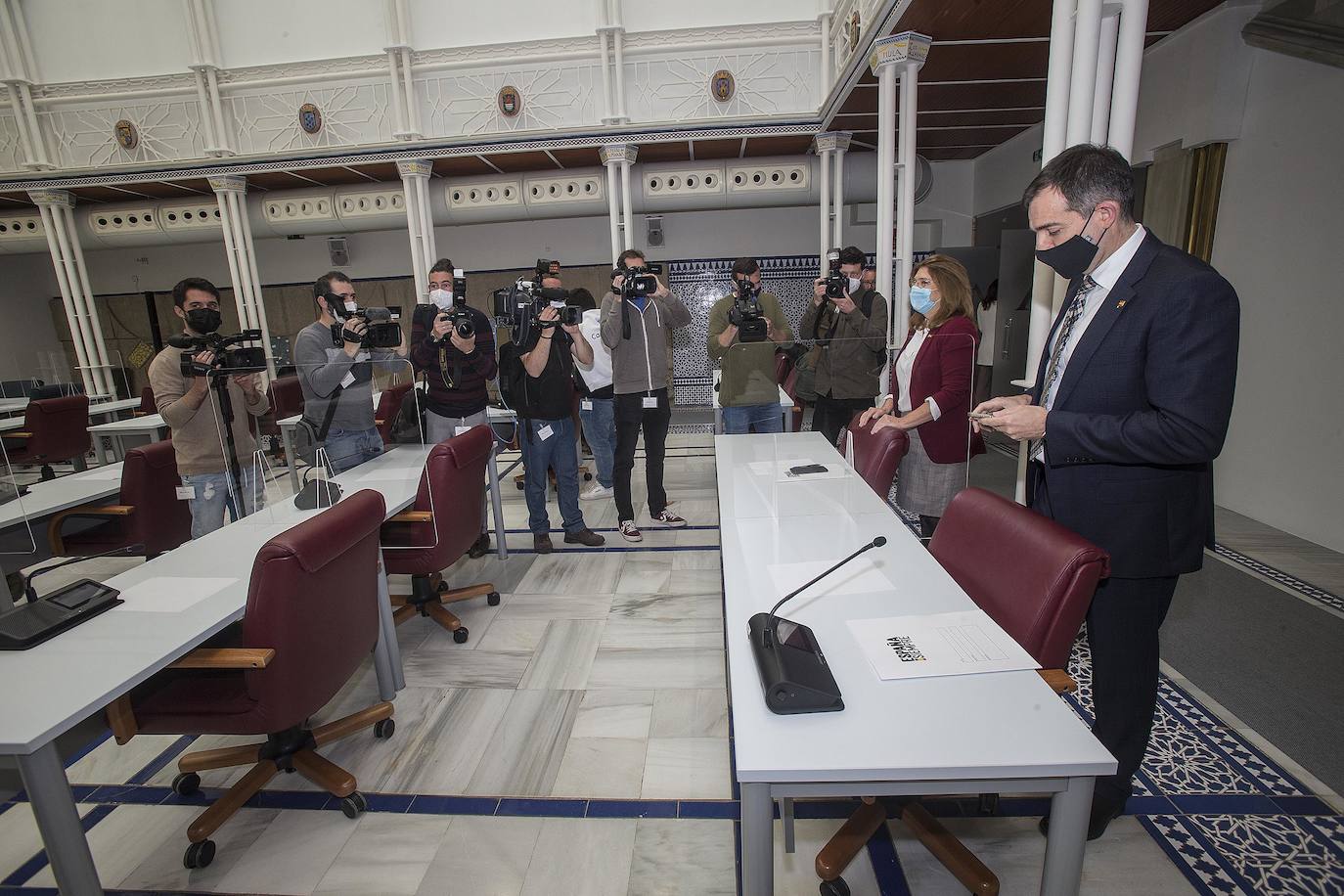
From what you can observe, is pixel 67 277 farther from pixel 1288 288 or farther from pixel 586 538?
pixel 1288 288

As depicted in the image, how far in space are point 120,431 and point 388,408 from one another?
107 inches

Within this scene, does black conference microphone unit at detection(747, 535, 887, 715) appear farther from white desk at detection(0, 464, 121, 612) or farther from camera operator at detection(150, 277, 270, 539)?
white desk at detection(0, 464, 121, 612)

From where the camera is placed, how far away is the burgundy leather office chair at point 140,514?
291 centimetres

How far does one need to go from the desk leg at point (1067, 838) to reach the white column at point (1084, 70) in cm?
204

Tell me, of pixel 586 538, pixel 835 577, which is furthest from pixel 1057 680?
pixel 586 538

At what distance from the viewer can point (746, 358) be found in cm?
360

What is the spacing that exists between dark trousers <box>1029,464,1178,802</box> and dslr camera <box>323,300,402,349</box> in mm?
2842

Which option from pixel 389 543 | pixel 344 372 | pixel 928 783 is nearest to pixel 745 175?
pixel 344 372

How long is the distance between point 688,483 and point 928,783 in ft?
13.6

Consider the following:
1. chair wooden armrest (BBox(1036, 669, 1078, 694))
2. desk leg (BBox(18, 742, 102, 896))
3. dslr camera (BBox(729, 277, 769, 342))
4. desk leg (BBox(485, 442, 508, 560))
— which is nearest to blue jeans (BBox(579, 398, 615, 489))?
desk leg (BBox(485, 442, 508, 560))

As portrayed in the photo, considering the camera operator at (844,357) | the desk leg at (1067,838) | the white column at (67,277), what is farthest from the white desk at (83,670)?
the white column at (67,277)

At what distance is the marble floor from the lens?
164 centimetres

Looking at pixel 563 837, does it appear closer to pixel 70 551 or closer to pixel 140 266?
pixel 70 551

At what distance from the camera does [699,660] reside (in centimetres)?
265
